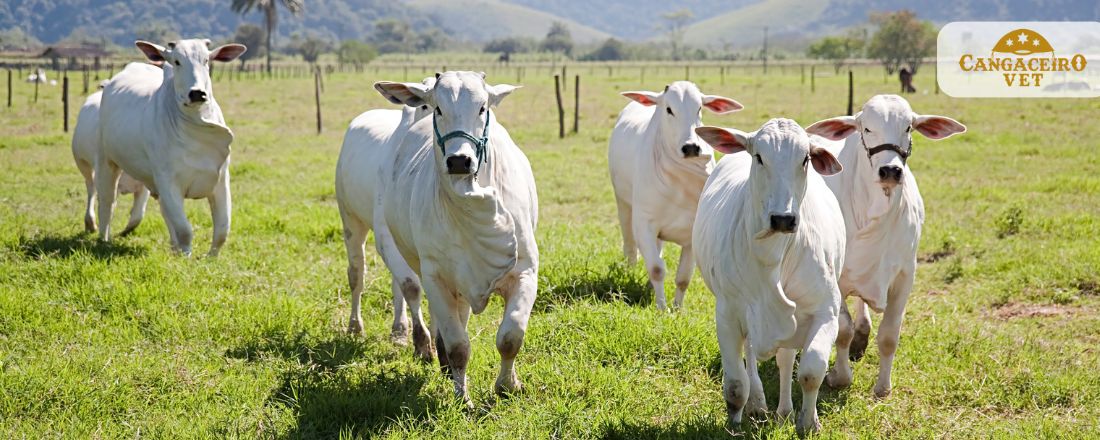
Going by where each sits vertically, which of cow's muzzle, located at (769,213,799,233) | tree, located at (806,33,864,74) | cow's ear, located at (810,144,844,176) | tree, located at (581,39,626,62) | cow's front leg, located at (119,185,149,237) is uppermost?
tree, located at (581,39,626,62)

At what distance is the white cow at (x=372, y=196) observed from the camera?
5879 millimetres

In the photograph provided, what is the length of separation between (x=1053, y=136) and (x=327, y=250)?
13.8 m

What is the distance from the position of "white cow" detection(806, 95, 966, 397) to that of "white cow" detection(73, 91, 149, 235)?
708 centimetres

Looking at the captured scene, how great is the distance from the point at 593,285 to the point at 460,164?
120 inches

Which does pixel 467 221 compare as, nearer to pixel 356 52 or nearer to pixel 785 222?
pixel 785 222

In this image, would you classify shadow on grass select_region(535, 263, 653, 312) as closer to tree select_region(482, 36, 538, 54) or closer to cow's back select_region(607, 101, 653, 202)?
cow's back select_region(607, 101, 653, 202)

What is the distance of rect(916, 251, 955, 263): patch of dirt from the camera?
8.68 m

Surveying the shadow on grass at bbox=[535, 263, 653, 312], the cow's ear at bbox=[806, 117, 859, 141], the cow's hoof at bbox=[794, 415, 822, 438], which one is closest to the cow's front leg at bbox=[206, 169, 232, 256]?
the shadow on grass at bbox=[535, 263, 653, 312]

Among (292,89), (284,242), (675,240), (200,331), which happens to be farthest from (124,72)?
(292,89)

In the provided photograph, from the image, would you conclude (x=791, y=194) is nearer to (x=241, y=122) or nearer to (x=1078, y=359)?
(x=1078, y=359)

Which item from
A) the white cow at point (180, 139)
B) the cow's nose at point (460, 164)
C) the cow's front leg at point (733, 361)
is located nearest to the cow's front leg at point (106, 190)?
the white cow at point (180, 139)

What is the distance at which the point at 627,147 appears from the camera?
8.18 metres

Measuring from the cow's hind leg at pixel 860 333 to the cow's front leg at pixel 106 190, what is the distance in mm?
6795

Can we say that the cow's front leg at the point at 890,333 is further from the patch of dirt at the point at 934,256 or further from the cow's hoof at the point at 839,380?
the patch of dirt at the point at 934,256
